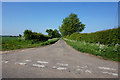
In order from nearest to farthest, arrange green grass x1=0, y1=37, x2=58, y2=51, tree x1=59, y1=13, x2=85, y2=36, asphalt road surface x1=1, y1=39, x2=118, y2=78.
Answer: asphalt road surface x1=1, y1=39, x2=118, y2=78, green grass x1=0, y1=37, x2=58, y2=51, tree x1=59, y1=13, x2=85, y2=36

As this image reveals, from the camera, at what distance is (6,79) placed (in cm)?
269

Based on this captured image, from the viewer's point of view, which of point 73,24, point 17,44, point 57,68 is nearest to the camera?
point 57,68

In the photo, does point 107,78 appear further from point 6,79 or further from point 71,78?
point 6,79

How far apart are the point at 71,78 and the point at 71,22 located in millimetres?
34023

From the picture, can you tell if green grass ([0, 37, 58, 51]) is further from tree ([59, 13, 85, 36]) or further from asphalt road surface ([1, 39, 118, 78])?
tree ([59, 13, 85, 36])

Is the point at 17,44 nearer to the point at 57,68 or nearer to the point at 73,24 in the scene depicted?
the point at 57,68

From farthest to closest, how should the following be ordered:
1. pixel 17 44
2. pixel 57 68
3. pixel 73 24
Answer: pixel 73 24, pixel 17 44, pixel 57 68

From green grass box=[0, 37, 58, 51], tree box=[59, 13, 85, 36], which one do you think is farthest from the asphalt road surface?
tree box=[59, 13, 85, 36]

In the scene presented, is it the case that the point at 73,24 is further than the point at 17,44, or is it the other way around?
the point at 73,24

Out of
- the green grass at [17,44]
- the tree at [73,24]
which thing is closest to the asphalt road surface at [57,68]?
the green grass at [17,44]

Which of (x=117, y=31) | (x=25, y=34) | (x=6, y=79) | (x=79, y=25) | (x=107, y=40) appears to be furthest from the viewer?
(x=79, y=25)

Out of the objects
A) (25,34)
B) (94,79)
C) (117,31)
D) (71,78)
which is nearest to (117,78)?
(94,79)

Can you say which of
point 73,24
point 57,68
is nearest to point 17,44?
point 57,68

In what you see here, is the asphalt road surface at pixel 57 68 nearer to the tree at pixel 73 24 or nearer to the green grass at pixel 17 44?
the green grass at pixel 17 44
